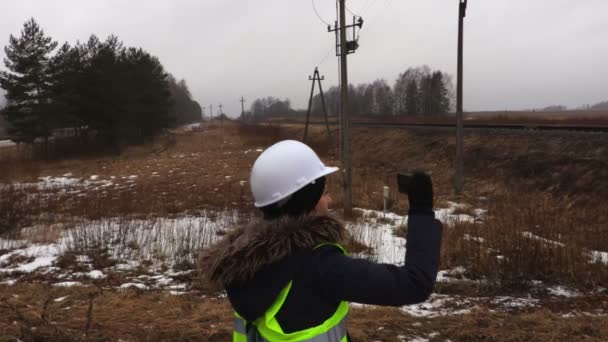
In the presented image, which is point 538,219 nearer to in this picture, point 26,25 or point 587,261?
point 587,261

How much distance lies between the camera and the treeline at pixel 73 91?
26359 millimetres

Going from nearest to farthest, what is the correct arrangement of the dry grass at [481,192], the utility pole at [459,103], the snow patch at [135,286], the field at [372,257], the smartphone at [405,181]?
the smartphone at [405,181] → the field at [372,257] → the snow patch at [135,286] → the dry grass at [481,192] → the utility pole at [459,103]

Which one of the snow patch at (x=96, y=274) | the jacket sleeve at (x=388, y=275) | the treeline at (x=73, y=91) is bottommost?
the snow patch at (x=96, y=274)

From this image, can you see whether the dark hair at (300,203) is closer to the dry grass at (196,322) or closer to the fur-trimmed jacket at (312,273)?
the fur-trimmed jacket at (312,273)

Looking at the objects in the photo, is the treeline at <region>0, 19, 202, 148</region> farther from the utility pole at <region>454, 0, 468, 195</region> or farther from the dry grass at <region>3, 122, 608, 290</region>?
the utility pole at <region>454, 0, 468, 195</region>

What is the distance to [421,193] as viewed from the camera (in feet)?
4.33

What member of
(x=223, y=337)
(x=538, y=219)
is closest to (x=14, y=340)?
(x=223, y=337)

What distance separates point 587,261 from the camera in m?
5.63

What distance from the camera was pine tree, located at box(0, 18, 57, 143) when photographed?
2620cm

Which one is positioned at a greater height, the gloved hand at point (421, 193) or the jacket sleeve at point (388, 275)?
the gloved hand at point (421, 193)

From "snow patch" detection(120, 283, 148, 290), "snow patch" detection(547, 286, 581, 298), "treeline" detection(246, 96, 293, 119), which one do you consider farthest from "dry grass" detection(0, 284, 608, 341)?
"treeline" detection(246, 96, 293, 119)

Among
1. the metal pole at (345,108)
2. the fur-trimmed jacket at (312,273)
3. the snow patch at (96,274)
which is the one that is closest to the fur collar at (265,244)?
the fur-trimmed jacket at (312,273)

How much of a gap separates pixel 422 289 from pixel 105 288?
203 inches

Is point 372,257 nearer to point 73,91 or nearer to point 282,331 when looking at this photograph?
point 282,331
